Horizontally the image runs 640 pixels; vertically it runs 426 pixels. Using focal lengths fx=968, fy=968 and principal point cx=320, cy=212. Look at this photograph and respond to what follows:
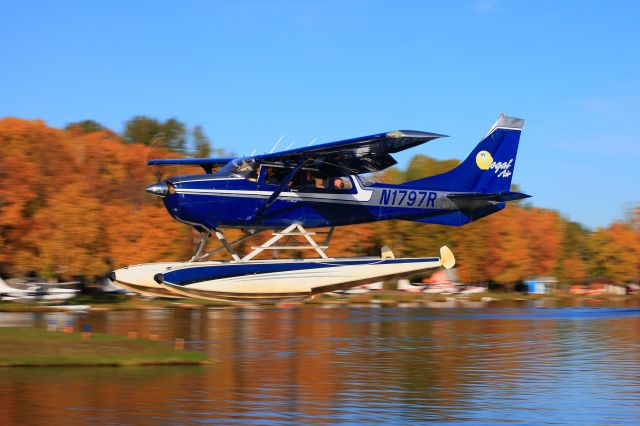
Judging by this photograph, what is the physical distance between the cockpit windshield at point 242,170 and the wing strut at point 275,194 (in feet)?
2.50

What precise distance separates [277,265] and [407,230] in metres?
59.3

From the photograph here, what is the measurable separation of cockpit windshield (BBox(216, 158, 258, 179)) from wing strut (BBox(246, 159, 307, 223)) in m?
0.76

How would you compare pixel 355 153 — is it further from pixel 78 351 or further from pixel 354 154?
pixel 78 351

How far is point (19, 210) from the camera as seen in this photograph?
58.8 meters

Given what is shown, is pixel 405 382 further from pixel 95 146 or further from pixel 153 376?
pixel 95 146

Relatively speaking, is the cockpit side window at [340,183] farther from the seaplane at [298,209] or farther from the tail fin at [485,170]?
the tail fin at [485,170]

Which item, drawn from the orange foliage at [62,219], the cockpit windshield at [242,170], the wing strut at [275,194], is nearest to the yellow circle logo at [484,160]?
the wing strut at [275,194]

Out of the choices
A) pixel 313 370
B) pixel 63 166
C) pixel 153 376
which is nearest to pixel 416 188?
pixel 313 370

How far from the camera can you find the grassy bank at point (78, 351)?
67.1 ft

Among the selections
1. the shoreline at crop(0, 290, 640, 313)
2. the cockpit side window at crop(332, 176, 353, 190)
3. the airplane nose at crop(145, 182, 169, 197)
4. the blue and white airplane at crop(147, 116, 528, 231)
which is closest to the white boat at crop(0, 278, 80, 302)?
the shoreline at crop(0, 290, 640, 313)

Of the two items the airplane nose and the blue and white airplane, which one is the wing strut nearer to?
the blue and white airplane

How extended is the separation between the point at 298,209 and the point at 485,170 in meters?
6.10

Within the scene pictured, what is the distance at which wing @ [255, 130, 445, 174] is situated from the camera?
2317cm

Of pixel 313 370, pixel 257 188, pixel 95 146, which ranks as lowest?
pixel 313 370
